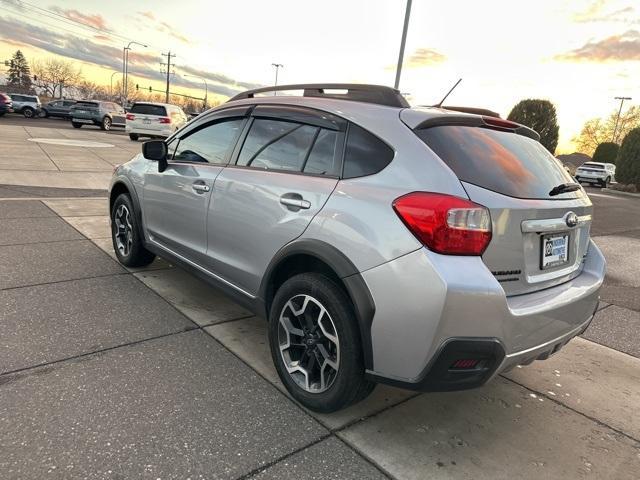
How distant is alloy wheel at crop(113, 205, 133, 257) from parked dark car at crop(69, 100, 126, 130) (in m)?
26.0

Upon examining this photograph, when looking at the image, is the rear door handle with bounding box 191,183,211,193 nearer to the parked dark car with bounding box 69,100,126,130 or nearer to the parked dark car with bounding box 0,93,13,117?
the parked dark car with bounding box 69,100,126,130

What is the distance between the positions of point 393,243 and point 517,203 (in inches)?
24.9

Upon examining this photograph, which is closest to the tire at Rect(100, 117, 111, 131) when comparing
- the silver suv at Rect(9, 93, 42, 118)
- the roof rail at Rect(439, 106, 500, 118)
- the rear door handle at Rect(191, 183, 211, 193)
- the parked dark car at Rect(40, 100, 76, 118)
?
the silver suv at Rect(9, 93, 42, 118)

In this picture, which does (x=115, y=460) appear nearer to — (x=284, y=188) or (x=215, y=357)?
(x=215, y=357)

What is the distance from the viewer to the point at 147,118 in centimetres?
2055

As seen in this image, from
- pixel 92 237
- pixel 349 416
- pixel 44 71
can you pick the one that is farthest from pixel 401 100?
pixel 44 71

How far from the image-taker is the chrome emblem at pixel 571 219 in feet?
8.23

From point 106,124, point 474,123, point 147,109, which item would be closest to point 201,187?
point 474,123

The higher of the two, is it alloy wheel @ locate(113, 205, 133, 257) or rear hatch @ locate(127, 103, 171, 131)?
rear hatch @ locate(127, 103, 171, 131)

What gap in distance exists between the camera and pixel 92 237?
227 inches

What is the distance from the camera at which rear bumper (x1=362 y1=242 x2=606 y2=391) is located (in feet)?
6.71

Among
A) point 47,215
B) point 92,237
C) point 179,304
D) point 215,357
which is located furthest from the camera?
point 47,215

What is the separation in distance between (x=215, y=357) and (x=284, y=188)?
1234mm

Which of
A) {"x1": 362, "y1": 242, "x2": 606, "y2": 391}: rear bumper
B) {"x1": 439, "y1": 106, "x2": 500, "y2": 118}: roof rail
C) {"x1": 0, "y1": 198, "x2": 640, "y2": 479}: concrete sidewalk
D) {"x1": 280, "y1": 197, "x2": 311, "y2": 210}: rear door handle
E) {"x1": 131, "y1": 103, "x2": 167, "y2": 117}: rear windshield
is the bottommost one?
{"x1": 0, "y1": 198, "x2": 640, "y2": 479}: concrete sidewalk
